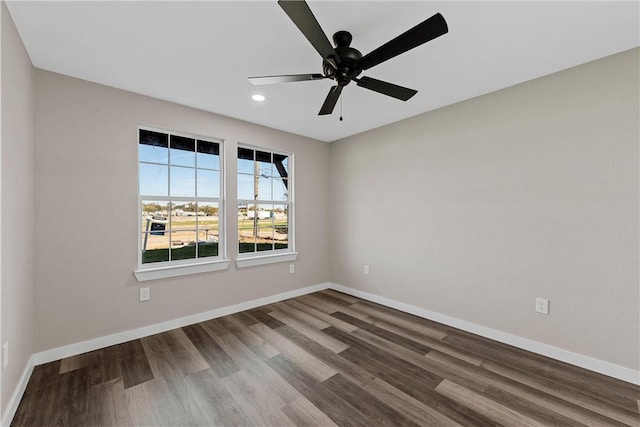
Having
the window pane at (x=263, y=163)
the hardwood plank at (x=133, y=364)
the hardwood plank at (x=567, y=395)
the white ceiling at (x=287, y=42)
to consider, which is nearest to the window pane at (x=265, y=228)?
the window pane at (x=263, y=163)

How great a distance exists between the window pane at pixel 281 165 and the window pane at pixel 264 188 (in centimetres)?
17

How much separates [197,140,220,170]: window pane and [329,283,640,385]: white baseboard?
9.32 ft

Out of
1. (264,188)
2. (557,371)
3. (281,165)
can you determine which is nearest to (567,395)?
(557,371)

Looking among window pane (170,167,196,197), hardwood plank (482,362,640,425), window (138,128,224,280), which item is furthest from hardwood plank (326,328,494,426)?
window pane (170,167,196,197)

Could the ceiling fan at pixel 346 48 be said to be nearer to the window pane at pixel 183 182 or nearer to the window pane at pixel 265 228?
the window pane at pixel 183 182

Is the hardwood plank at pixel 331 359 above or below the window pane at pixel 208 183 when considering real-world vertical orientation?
below

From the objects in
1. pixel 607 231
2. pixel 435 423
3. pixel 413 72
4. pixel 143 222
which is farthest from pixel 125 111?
pixel 607 231

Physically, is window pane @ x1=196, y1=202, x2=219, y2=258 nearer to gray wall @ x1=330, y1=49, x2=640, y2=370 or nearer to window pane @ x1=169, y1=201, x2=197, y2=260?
window pane @ x1=169, y1=201, x2=197, y2=260

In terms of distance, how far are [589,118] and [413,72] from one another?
4.79 ft

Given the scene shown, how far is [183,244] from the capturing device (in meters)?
3.13

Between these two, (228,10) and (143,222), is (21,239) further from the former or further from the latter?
(228,10)

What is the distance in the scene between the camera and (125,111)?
268 centimetres

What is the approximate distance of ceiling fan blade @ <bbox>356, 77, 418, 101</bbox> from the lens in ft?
6.16

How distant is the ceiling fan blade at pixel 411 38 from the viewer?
4.29ft
